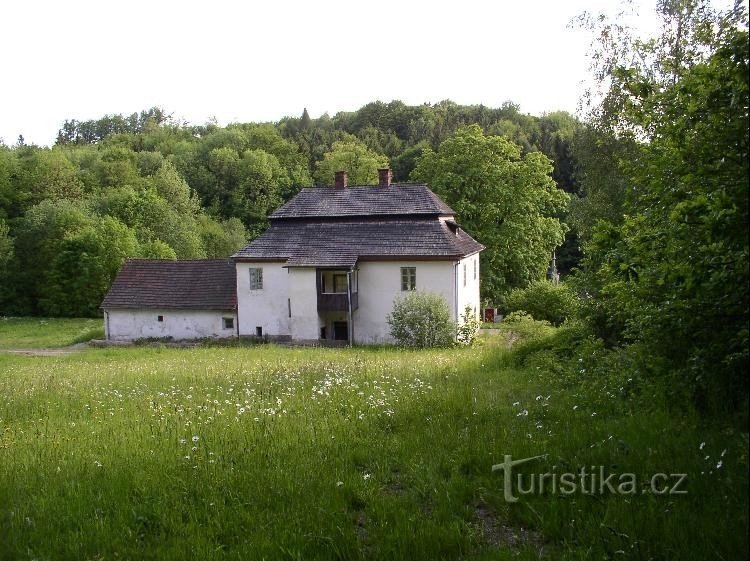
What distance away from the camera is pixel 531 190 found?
4034cm

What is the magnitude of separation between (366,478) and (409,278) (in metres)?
26.4

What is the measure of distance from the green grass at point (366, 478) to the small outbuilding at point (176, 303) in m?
25.9

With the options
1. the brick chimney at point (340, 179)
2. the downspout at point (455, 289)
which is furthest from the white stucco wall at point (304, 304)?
the brick chimney at point (340, 179)

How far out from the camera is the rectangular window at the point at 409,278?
3272 cm

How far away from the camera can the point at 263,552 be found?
541cm

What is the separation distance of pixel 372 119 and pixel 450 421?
280 feet

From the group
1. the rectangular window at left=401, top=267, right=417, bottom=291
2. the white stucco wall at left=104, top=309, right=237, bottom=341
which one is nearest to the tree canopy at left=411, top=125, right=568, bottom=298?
the rectangular window at left=401, top=267, right=417, bottom=291

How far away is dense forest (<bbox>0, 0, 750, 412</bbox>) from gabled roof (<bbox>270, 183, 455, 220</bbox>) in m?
6.15

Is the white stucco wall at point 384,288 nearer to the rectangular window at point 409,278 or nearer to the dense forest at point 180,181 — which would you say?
the rectangular window at point 409,278

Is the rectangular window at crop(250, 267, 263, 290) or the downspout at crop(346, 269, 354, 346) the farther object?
the rectangular window at crop(250, 267, 263, 290)

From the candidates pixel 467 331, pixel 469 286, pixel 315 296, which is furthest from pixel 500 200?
pixel 315 296

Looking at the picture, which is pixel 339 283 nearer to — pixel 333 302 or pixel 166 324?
pixel 333 302

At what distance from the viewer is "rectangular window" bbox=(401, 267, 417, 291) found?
3272cm

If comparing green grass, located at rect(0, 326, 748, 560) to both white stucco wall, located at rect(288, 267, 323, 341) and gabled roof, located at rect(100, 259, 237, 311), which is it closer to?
white stucco wall, located at rect(288, 267, 323, 341)
